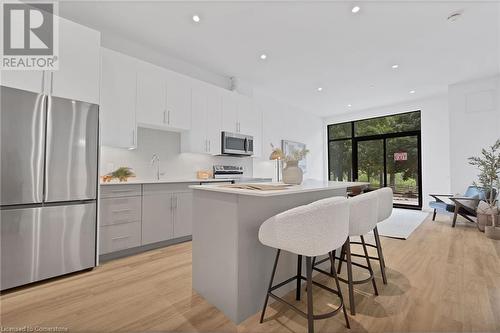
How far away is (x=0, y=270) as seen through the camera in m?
1.99

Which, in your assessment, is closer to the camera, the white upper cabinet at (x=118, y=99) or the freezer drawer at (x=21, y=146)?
the freezer drawer at (x=21, y=146)

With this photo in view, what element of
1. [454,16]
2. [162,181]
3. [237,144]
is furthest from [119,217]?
[454,16]

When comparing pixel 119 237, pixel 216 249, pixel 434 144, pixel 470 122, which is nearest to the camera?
pixel 216 249

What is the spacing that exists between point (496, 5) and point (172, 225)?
190 inches

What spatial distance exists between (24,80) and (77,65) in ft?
1.58

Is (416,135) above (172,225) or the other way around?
above

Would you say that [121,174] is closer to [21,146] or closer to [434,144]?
[21,146]

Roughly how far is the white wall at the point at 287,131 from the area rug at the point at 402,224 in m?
2.63

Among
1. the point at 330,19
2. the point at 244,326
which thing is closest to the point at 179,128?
the point at 330,19

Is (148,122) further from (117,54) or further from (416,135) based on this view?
(416,135)

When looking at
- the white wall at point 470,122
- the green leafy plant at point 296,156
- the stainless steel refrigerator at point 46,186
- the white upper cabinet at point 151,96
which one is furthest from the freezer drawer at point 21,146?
the white wall at point 470,122

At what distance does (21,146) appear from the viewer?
6.89 ft

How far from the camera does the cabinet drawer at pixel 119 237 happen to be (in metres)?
2.75

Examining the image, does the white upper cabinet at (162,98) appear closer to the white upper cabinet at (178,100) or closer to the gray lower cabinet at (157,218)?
the white upper cabinet at (178,100)
